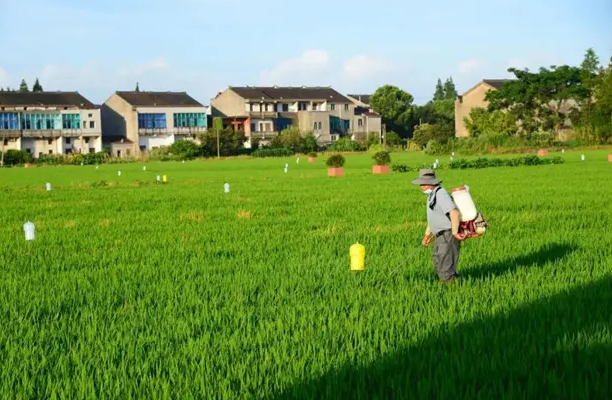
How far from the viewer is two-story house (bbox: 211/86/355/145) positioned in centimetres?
9438

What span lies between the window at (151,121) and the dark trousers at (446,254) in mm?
84264

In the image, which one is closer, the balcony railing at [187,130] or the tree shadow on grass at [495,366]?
the tree shadow on grass at [495,366]

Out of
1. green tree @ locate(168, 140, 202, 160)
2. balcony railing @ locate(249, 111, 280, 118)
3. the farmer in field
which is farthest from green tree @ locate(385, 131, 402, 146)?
the farmer in field

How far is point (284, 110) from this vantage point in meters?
98.9

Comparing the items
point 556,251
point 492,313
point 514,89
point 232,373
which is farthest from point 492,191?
point 514,89

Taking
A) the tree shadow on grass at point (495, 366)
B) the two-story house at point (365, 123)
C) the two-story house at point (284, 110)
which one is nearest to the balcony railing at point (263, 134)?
the two-story house at point (284, 110)

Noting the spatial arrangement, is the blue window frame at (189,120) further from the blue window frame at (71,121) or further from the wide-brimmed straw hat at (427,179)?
the wide-brimmed straw hat at (427,179)

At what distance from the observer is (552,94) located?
7062cm

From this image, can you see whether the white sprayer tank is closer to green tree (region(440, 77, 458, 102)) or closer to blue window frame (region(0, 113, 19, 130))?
blue window frame (region(0, 113, 19, 130))

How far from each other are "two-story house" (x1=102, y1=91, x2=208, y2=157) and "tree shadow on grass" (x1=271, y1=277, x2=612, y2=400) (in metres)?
85.5

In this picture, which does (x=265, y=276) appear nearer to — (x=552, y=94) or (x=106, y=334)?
(x=106, y=334)

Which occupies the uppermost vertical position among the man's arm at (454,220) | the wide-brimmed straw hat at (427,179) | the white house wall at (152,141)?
the white house wall at (152,141)

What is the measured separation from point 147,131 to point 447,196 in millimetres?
84787

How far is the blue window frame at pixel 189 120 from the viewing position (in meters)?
91.9
